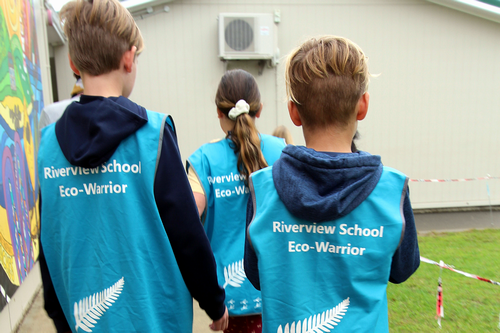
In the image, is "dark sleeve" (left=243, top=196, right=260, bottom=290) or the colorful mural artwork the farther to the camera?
the colorful mural artwork

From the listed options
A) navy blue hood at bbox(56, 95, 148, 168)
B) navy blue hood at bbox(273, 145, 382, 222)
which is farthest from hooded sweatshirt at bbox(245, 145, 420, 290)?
navy blue hood at bbox(56, 95, 148, 168)

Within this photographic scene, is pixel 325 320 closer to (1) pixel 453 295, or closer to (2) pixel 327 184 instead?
(2) pixel 327 184

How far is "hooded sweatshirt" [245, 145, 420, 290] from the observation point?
113 centimetres

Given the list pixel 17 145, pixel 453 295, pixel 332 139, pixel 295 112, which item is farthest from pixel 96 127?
pixel 453 295

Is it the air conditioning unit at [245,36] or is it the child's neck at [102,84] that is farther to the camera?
the air conditioning unit at [245,36]

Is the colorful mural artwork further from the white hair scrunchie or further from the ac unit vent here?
the ac unit vent

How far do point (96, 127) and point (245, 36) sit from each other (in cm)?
587

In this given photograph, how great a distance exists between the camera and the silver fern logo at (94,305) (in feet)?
4.16

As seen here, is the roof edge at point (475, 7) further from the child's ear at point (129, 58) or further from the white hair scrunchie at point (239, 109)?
the child's ear at point (129, 58)

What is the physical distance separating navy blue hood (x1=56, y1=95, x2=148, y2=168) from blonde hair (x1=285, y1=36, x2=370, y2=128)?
1.76 feet

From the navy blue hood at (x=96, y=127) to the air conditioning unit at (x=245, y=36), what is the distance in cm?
566

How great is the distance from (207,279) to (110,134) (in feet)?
1.92

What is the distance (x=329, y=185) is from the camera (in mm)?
1152

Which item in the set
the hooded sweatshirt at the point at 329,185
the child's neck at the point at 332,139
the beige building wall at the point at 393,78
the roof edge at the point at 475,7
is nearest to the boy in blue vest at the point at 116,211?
the hooded sweatshirt at the point at 329,185
